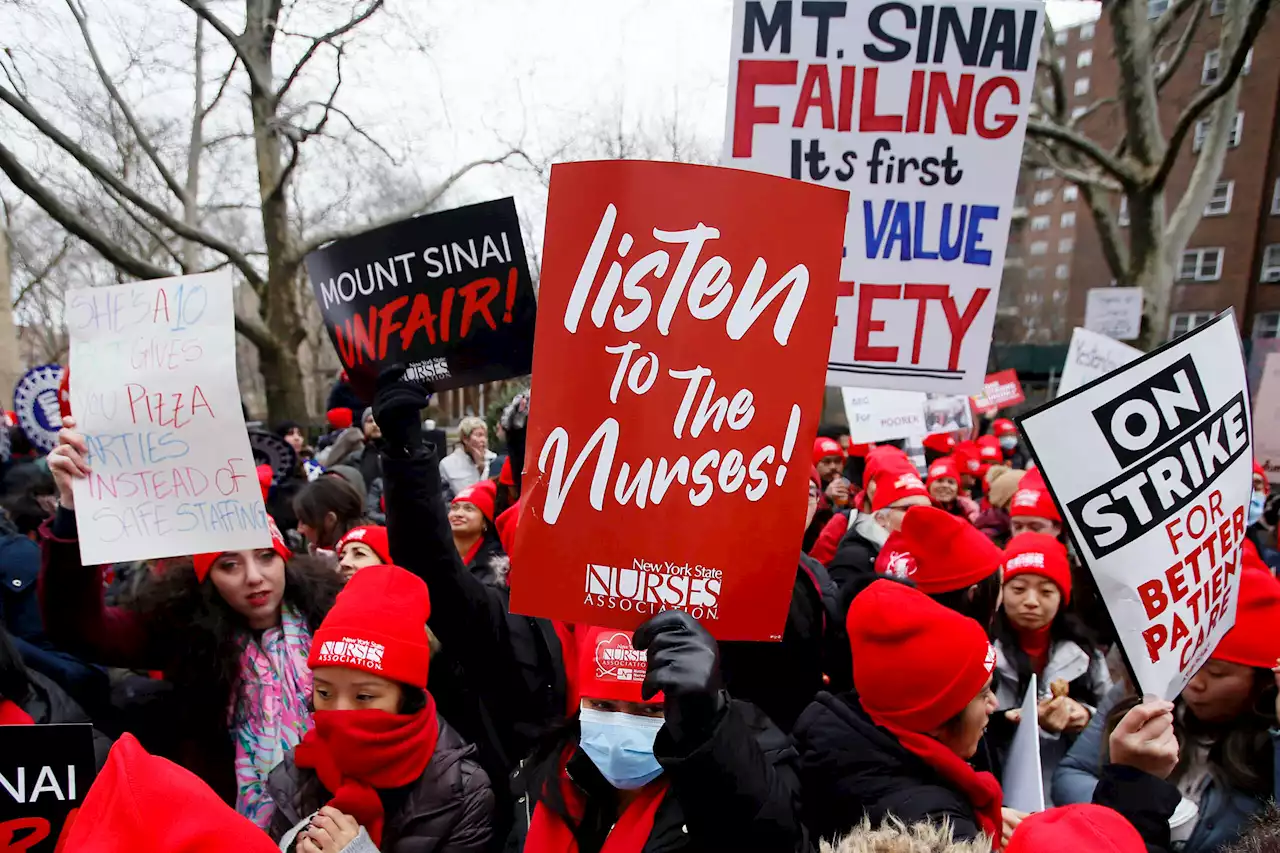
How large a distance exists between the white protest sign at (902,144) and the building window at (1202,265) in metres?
35.7

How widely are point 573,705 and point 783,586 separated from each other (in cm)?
100

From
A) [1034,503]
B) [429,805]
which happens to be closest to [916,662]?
[429,805]

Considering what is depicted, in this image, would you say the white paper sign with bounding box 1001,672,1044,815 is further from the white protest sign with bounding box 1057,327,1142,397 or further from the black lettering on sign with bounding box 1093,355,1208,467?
the white protest sign with bounding box 1057,327,1142,397

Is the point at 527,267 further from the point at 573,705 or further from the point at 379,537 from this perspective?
the point at 379,537

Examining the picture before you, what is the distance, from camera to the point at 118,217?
2066cm

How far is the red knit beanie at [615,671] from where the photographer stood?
67.9 inches

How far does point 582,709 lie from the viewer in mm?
1778

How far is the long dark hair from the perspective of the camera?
230 cm

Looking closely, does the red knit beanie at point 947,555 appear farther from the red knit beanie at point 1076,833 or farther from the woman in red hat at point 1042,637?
the red knit beanie at point 1076,833

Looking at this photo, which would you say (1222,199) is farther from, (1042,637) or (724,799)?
(724,799)

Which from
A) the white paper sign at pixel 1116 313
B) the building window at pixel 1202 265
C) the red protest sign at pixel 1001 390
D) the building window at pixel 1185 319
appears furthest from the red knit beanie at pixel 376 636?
the building window at pixel 1185 319

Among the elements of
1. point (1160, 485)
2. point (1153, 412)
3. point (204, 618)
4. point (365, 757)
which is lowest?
point (365, 757)

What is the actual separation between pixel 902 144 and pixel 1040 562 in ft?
5.14

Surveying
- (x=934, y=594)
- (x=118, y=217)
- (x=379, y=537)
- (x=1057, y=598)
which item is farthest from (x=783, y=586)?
(x=118, y=217)
